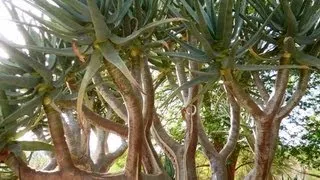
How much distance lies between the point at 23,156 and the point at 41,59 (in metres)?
0.46

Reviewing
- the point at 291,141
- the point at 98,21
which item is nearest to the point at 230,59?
the point at 98,21

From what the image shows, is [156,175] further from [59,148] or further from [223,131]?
[223,131]

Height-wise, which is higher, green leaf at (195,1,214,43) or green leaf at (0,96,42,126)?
green leaf at (195,1,214,43)

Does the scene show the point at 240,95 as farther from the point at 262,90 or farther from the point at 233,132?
the point at 233,132

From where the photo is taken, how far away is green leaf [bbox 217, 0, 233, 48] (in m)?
2.43

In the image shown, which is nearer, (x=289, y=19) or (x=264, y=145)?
(x=289, y=19)

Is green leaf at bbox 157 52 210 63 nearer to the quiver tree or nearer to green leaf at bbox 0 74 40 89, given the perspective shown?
the quiver tree

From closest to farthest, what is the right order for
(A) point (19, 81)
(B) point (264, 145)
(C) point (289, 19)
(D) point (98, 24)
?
(D) point (98, 24)
(A) point (19, 81)
(C) point (289, 19)
(B) point (264, 145)

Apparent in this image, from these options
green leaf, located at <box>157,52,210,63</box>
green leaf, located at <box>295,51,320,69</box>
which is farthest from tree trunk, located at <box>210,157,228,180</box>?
green leaf, located at <box>157,52,210,63</box>

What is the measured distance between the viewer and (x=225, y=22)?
2504mm

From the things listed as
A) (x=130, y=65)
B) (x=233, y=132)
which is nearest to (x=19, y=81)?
(x=130, y=65)

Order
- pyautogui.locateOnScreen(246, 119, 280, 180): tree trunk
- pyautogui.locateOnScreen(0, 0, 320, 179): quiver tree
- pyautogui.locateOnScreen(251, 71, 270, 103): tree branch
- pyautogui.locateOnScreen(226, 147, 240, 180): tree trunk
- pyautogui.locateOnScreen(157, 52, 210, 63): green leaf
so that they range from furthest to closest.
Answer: pyautogui.locateOnScreen(226, 147, 240, 180): tree trunk
pyautogui.locateOnScreen(251, 71, 270, 103): tree branch
pyautogui.locateOnScreen(246, 119, 280, 180): tree trunk
pyautogui.locateOnScreen(157, 52, 210, 63): green leaf
pyautogui.locateOnScreen(0, 0, 320, 179): quiver tree

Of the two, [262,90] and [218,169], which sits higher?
[262,90]

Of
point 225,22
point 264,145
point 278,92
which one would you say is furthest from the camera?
point 264,145
